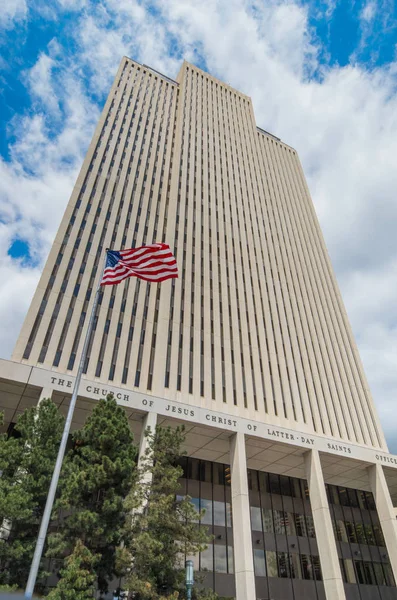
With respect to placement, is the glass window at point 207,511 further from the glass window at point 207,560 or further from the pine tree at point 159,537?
the pine tree at point 159,537

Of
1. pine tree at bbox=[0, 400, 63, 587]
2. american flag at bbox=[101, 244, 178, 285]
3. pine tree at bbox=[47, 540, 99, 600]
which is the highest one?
american flag at bbox=[101, 244, 178, 285]

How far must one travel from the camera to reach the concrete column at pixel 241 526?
2221cm

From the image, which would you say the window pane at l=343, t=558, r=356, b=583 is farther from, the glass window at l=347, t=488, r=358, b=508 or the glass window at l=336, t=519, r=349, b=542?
the glass window at l=347, t=488, r=358, b=508

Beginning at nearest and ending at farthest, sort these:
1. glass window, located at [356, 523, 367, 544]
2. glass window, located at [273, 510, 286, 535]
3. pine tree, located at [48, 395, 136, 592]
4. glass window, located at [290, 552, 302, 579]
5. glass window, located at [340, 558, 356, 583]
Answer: pine tree, located at [48, 395, 136, 592]
glass window, located at [290, 552, 302, 579]
glass window, located at [273, 510, 286, 535]
glass window, located at [340, 558, 356, 583]
glass window, located at [356, 523, 367, 544]

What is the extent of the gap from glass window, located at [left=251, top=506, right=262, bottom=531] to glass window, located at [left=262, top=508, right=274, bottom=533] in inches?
14.3

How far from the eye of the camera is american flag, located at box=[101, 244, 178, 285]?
18.1 metres

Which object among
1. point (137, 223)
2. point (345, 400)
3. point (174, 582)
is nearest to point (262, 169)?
point (137, 223)

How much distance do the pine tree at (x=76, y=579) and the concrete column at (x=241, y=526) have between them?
11149mm

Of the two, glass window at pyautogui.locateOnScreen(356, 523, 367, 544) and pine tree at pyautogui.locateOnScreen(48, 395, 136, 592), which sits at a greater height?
glass window at pyautogui.locateOnScreen(356, 523, 367, 544)

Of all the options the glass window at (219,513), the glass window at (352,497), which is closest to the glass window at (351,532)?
the glass window at (352,497)

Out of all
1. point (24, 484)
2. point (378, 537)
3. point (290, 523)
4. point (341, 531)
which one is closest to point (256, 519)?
point (290, 523)

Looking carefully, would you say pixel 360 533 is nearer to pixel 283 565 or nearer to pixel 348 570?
pixel 348 570

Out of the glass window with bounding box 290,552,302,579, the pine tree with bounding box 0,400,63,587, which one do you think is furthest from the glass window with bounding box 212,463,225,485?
the pine tree with bounding box 0,400,63,587

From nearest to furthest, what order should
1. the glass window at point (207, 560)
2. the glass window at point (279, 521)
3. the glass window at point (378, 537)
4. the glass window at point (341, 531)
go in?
the glass window at point (207, 560) → the glass window at point (279, 521) → the glass window at point (341, 531) → the glass window at point (378, 537)
